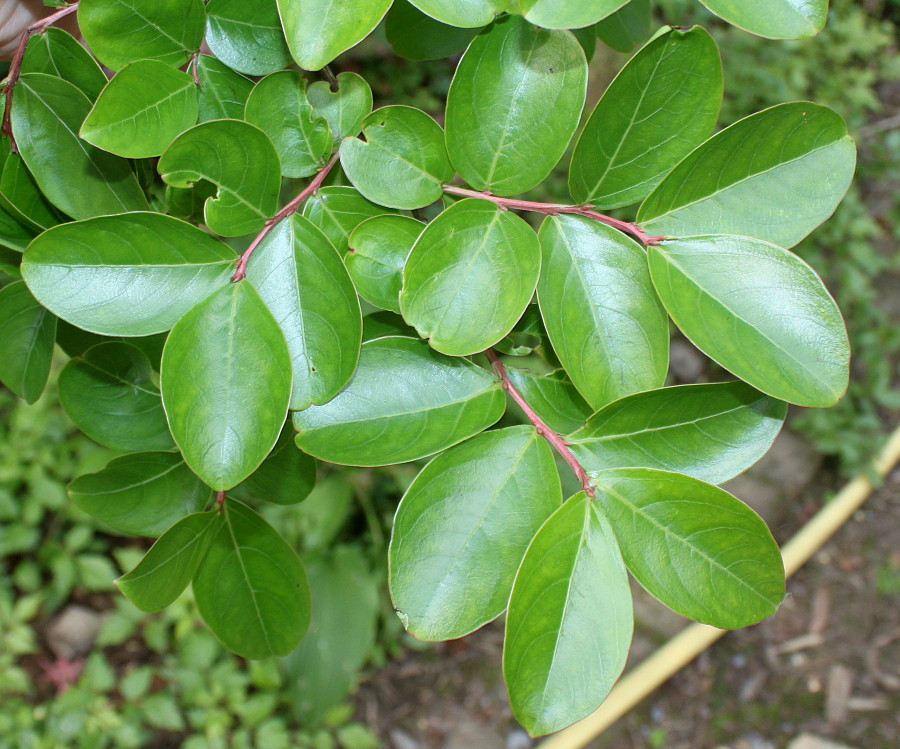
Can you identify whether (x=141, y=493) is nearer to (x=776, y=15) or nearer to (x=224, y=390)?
(x=224, y=390)

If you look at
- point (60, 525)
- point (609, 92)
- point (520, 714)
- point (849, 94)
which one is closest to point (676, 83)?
point (609, 92)

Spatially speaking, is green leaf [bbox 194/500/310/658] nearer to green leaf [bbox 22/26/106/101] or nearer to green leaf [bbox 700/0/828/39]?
green leaf [bbox 22/26/106/101]

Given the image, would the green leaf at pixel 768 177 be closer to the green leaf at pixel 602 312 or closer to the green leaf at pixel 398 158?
the green leaf at pixel 602 312

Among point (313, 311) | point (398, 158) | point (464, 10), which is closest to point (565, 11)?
point (464, 10)

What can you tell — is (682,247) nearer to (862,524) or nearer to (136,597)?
(136,597)

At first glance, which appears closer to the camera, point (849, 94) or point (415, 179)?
point (415, 179)

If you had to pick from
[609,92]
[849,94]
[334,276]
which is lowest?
[849,94]
